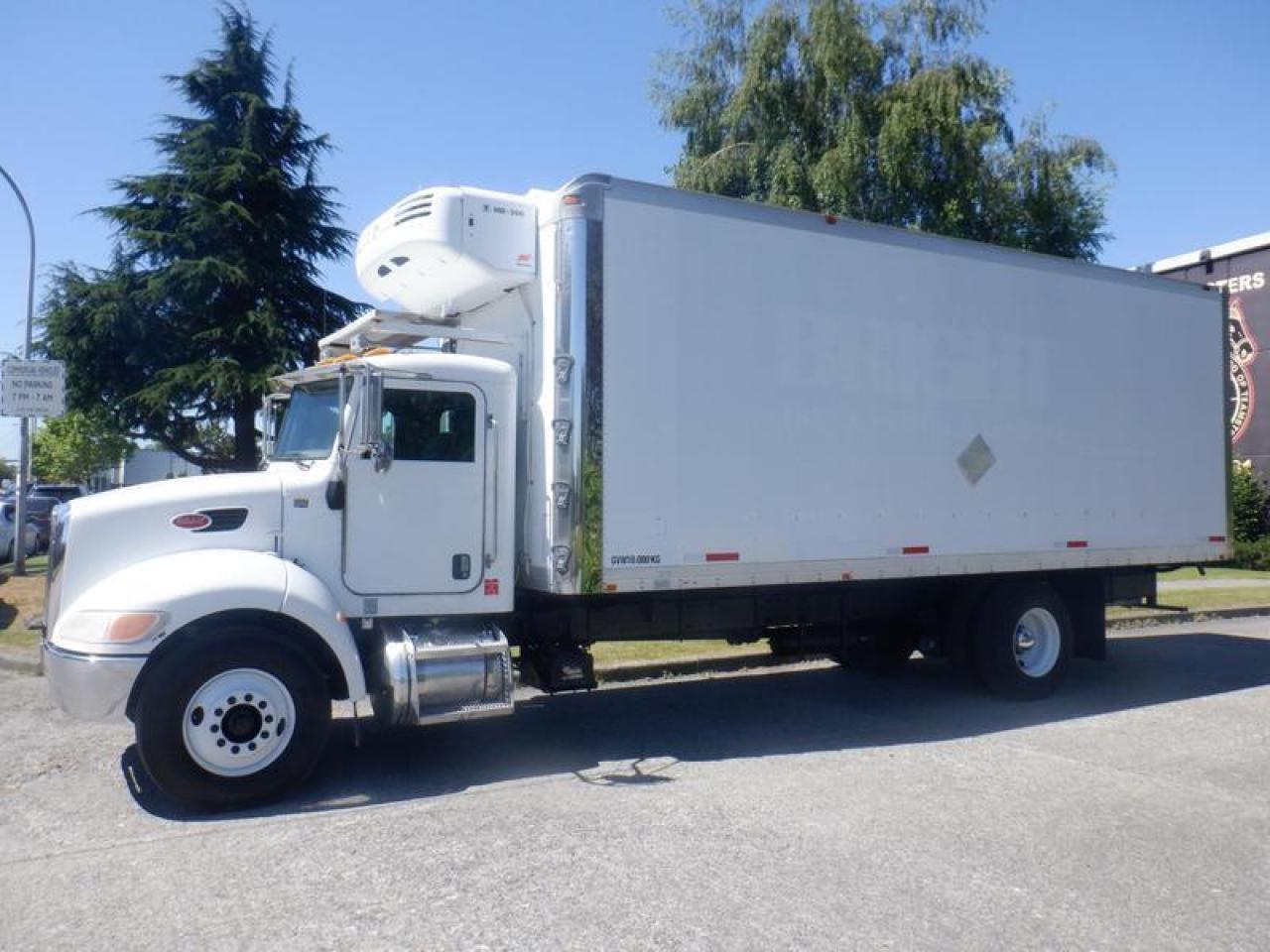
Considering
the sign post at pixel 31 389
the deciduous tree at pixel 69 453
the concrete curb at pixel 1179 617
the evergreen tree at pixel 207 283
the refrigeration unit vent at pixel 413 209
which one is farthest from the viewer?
the deciduous tree at pixel 69 453

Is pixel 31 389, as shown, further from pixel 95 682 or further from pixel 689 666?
pixel 95 682

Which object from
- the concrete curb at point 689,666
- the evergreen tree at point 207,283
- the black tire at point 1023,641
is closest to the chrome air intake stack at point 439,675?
the concrete curb at point 689,666

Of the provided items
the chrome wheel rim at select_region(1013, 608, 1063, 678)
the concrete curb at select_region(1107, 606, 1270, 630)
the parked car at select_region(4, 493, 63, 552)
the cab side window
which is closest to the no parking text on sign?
the parked car at select_region(4, 493, 63, 552)

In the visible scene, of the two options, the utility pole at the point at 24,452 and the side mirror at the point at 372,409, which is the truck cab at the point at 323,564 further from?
the utility pole at the point at 24,452

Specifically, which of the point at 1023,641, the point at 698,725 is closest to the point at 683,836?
the point at 698,725

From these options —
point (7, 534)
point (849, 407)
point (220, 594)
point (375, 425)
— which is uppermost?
point (849, 407)

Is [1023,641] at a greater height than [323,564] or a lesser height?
lesser

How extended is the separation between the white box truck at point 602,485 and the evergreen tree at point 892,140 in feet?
28.2

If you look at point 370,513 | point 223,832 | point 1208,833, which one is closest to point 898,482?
point 1208,833

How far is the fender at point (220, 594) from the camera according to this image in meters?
5.72

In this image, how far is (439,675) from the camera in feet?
20.8

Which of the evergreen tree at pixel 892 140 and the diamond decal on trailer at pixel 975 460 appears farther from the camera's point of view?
the evergreen tree at pixel 892 140

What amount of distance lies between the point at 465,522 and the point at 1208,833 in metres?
4.62

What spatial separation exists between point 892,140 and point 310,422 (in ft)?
42.1
